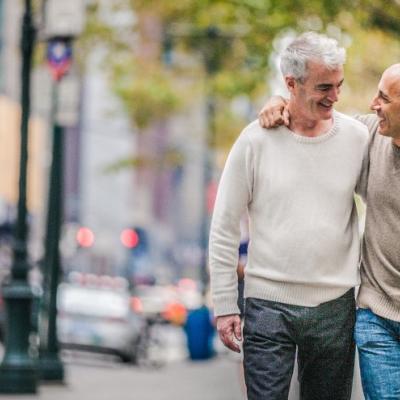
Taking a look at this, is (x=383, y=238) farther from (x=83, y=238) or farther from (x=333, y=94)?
(x=83, y=238)

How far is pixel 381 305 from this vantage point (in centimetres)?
586

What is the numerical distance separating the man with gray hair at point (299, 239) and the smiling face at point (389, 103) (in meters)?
0.17

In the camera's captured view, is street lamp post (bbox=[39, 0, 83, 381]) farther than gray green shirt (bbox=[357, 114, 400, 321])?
Yes

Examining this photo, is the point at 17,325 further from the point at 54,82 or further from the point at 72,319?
the point at 72,319

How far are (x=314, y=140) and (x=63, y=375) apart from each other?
1280 centimetres

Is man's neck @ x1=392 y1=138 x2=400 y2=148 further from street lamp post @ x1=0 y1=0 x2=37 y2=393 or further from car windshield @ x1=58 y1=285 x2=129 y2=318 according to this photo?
car windshield @ x1=58 y1=285 x2=129 y2=318

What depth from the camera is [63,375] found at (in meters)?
18.4

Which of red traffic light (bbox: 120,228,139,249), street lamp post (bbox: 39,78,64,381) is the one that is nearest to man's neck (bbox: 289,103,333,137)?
street lamp post (bbox: 39,78,64,381)

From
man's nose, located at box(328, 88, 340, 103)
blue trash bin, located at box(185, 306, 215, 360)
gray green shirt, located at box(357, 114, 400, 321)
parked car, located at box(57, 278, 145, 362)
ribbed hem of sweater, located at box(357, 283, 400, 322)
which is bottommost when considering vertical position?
blue trash bin, located at box(185, 306, 215, 360)

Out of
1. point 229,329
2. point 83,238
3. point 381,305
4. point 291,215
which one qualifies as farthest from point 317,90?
point 83,238

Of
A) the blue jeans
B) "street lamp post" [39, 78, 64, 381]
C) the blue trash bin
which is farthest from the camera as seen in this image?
the blue trash bin

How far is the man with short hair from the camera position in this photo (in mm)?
5797

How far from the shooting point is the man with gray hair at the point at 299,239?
589 centimetres

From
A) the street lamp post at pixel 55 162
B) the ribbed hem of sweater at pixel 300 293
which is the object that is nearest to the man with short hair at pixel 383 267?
the ribbed hem of sweater at pixel 300 293
